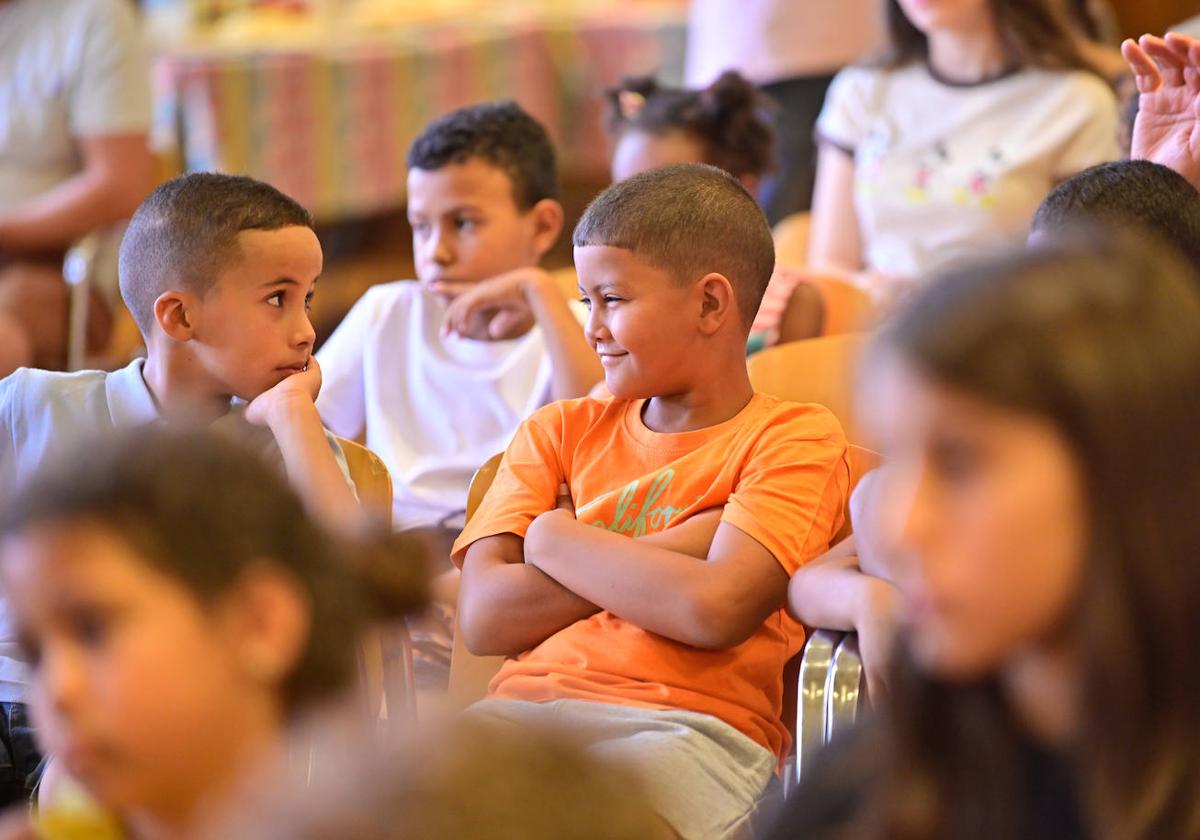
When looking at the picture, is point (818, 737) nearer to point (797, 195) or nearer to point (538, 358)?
point (538, 358)

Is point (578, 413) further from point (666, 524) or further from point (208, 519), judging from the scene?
point (208, 519)

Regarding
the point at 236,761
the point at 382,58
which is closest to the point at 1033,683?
the point at 236,761

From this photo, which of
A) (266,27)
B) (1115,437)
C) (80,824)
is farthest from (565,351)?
(266,27)

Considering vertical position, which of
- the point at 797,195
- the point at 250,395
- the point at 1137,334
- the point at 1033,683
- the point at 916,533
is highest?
the point at 1137,334

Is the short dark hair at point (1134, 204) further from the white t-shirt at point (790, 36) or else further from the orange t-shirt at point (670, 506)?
the white t-shirt at point (790, 36)

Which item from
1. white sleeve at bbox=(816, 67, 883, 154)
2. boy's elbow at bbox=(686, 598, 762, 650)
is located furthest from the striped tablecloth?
boy's elbow at bbox=(686, 598, 762, 650)

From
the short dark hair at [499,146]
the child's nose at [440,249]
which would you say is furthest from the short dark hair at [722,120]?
the child's nose at [440,249]

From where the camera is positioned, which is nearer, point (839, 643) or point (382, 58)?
point (839, 643)

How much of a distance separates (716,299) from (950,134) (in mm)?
1231

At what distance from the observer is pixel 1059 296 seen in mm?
911

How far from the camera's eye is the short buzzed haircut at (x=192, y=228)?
1.84 metres

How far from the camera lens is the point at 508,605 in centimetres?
168

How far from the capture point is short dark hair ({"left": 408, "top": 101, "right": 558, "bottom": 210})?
256cm

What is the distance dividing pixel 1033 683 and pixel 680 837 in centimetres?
58
